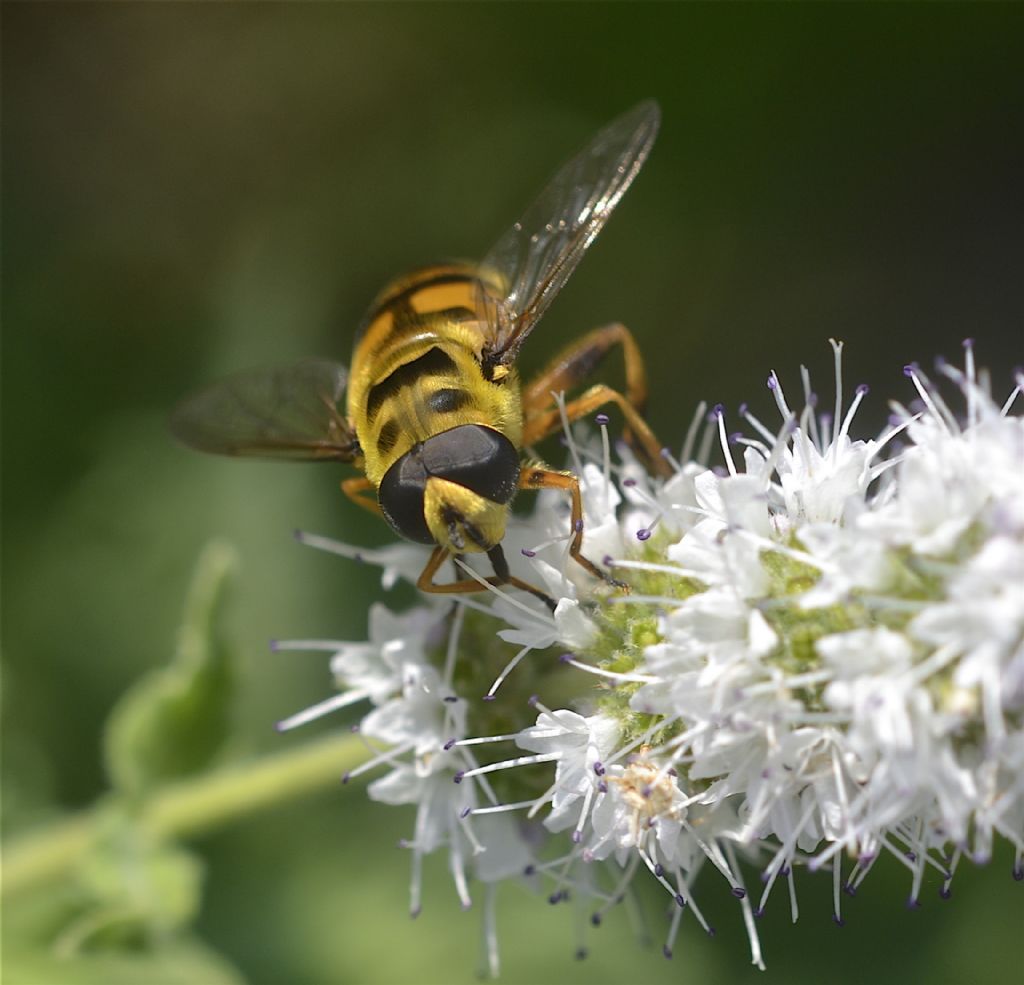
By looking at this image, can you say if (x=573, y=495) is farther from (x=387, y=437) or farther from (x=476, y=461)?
(x=387, y=437)

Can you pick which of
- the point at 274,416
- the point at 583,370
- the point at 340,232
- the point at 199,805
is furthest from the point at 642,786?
the point at 340,232

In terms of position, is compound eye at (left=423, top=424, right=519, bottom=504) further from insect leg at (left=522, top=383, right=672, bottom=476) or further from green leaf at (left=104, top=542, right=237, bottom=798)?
green leaf at (left=104, top=542, right=237, bottom=798)

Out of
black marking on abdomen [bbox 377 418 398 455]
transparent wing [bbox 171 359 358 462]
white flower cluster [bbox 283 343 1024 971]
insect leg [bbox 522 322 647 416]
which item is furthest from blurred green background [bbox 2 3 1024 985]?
black marking on abdomen [bbox 377 418 398 455]

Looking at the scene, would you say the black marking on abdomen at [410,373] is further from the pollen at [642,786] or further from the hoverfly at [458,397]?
the pollen at [642,786]

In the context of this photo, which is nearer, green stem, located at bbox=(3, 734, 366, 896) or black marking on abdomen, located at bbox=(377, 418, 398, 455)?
black marking on abdomen, located at bbox=(377, 418, 398, 455)

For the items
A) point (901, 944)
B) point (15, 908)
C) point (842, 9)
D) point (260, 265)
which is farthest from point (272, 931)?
point (842, 9)
